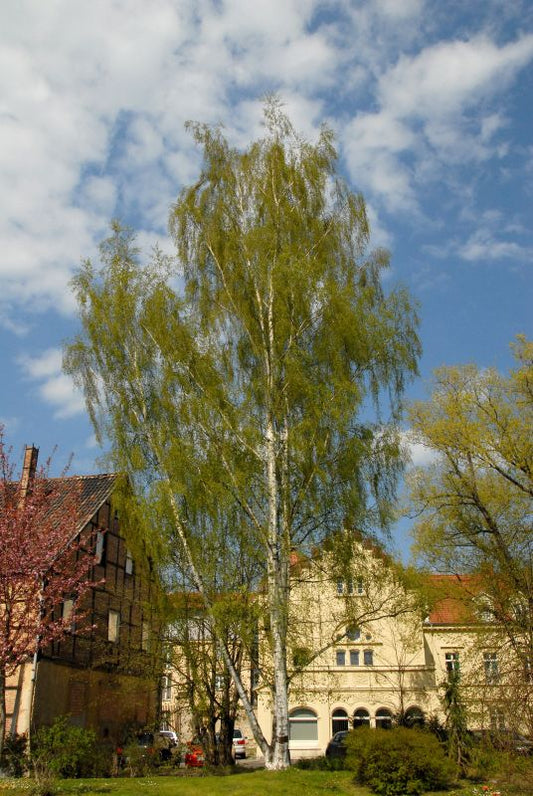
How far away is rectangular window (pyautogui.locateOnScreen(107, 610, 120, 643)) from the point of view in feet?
98.9

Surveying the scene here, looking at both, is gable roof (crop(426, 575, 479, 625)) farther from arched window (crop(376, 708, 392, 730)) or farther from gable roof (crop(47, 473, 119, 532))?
arched window (crop(376, 708, 392, 730))

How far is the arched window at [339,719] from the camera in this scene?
40844mm

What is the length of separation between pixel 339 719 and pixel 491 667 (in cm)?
2603

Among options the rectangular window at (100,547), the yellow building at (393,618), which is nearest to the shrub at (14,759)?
the yellow building at (393,618)

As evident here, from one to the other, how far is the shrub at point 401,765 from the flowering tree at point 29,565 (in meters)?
8.41

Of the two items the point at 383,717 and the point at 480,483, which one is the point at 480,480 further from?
the point at 383,717

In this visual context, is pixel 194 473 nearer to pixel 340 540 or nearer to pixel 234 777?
pixel 340 540

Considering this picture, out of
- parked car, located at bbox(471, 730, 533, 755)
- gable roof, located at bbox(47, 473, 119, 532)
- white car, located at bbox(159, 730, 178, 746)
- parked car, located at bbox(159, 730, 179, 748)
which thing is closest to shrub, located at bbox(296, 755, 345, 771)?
parked car, located at bbox(471, 730, 533, 755)

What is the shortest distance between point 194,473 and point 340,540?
392cm

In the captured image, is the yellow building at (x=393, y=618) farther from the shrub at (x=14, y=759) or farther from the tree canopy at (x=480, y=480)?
the shrub at (x=14, y=759)

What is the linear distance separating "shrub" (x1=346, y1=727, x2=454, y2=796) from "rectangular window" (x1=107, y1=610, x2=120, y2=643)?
15820 millimetres

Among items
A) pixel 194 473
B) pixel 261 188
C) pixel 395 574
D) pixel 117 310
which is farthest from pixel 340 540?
pixel 261 188

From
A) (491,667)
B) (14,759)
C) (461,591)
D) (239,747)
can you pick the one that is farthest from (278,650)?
(239,747)

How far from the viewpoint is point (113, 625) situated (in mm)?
30422
